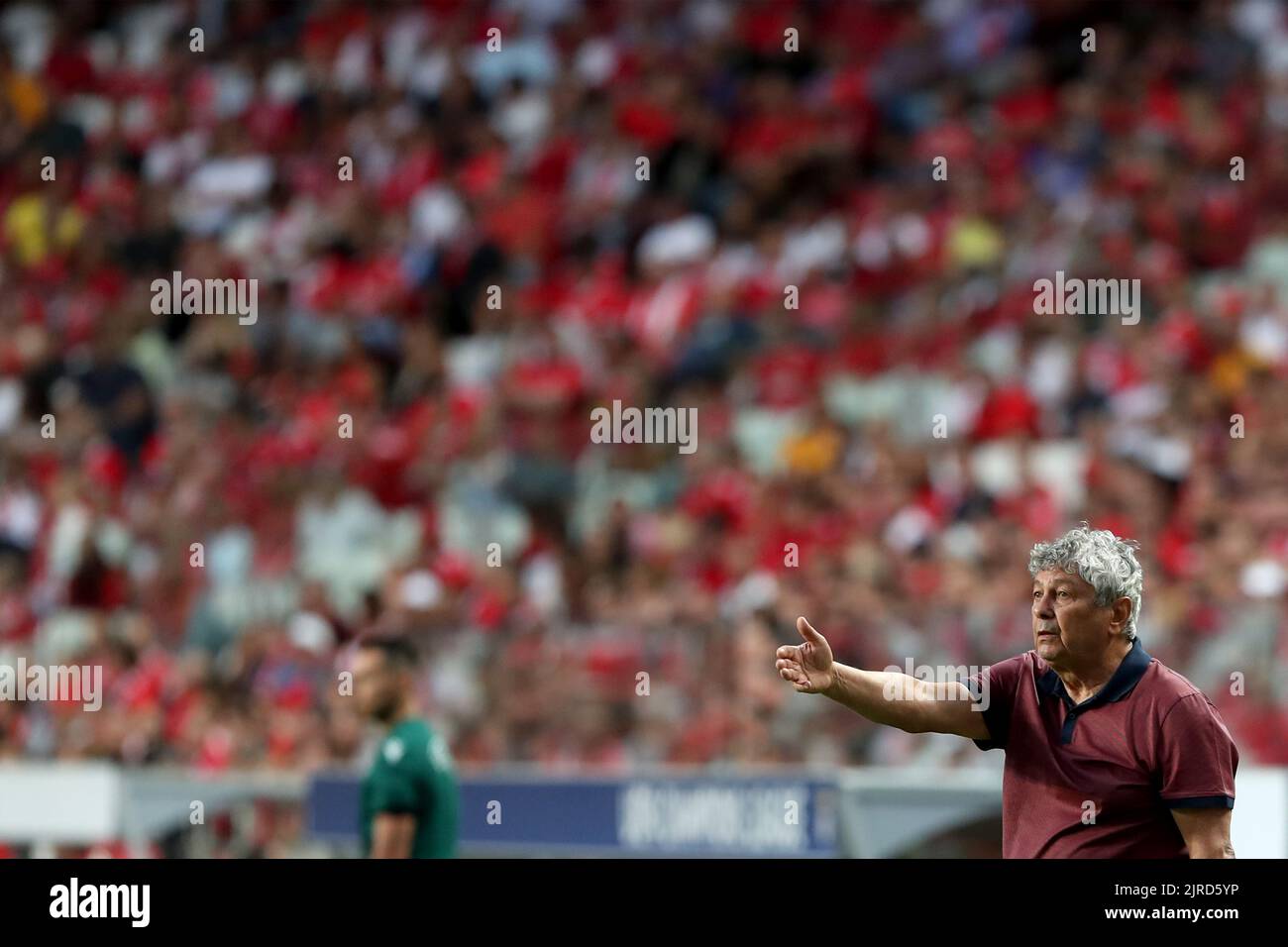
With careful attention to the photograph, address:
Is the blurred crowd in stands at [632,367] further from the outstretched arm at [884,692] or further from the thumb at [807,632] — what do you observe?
the thumb at [807,632]

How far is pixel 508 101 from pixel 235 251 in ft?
7.74

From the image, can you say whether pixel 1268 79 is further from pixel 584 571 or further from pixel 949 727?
pixel 949 727

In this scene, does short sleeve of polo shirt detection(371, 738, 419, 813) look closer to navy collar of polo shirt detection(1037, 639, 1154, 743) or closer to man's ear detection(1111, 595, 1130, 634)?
navy collar of polo shirt detection(1037, 639, 1154, 743)

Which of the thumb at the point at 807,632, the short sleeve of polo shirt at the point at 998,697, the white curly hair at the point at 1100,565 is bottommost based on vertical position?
the short sleeve of polo shirt at the point at 998,697

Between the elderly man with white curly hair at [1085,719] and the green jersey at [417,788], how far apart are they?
2372 millimetres

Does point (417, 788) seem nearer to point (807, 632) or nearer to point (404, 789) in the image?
point (404, 789)

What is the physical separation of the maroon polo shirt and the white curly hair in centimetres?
16

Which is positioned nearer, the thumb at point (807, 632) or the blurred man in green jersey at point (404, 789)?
the thumb at point (807, 632)

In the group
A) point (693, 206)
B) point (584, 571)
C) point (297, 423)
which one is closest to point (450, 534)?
point (584, 571)

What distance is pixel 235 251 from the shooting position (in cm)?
1644

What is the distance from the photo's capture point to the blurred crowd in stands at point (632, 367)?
32.3 ft

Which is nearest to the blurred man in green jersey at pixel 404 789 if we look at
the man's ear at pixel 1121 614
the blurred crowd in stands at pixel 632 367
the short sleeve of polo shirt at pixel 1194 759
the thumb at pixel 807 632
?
the blurred crowd in stands at pixel 632 367

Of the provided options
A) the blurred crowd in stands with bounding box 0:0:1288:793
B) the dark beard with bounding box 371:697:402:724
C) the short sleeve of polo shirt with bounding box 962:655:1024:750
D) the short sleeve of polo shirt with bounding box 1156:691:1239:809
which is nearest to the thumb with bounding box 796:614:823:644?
the short sleeve of polo shirt with bounding box 962:655:1024:750

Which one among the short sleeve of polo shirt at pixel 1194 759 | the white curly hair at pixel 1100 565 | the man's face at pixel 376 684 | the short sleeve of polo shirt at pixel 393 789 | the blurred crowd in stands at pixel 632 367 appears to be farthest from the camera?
the blurred crowd in stands at pixel 632 367
